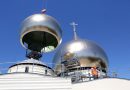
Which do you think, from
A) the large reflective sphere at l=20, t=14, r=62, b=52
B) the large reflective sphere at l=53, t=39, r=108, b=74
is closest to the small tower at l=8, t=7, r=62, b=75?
the large reflective sphere at l=20, t=14, r=62, b=52

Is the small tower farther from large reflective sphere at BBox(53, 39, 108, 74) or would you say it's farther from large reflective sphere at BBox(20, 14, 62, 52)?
large reflective sphere at BBox(53, 39, 108, 74)

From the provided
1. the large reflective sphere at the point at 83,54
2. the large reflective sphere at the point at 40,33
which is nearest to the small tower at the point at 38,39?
the large reflective sphere at the point at 40,33

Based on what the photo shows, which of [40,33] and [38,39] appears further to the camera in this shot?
[38,39]

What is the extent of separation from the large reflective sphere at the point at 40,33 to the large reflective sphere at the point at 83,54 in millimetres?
953

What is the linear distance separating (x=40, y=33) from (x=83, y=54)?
2.99 metres

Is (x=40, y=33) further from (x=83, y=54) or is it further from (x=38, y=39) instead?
(x=83, y=54)

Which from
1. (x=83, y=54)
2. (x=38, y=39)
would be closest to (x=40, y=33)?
(x=38, y=39)

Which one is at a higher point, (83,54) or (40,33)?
(40,33)

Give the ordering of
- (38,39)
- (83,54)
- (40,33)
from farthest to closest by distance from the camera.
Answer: (38,39) → (40,33) → (83,54)

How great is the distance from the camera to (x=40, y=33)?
16016 millimetres

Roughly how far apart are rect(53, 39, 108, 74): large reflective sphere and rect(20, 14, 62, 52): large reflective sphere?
953 mm

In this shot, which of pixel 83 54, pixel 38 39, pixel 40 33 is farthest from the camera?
pixel 38 39

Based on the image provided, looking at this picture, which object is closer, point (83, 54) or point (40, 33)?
point (83, 54)

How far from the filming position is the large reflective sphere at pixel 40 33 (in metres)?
15.5
